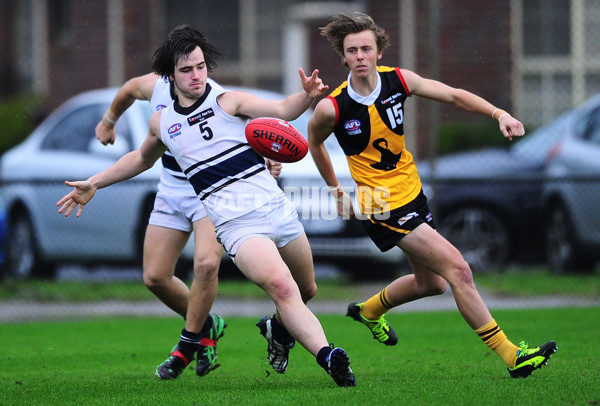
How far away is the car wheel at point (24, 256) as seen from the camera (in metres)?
12.1

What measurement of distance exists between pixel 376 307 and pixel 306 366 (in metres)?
0.66

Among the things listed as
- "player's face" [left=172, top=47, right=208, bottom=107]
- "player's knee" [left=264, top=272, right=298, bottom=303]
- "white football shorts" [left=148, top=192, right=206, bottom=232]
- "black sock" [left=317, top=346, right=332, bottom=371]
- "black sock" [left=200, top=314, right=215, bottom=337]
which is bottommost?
"black sock" [left=200, top=314, right=215, bottom=337]

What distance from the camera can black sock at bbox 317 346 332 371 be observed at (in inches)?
223

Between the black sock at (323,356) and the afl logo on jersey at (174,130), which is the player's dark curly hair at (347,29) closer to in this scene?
the afl logo on jersey at (174,130)

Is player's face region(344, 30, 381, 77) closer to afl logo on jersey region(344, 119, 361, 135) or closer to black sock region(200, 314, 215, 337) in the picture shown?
afl logo on jersey region(344, 119, 361, 135)

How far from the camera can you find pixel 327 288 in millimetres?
11852

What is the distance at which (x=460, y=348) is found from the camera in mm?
8062

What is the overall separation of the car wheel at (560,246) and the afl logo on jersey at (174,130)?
21.8 ft

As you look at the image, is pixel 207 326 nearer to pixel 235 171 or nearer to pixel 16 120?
pixel 235 171

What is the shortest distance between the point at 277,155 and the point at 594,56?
→ 986 centimetres

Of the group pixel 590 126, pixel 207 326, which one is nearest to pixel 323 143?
pixel 207 326

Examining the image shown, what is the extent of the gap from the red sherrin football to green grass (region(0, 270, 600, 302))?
221 inches

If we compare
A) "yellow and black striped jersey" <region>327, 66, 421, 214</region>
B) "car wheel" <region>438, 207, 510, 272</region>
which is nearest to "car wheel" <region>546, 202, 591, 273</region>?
"car wheel" <region>438, 207, 510, 272</region>

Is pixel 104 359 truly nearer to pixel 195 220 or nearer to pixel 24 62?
pixel 195 220
